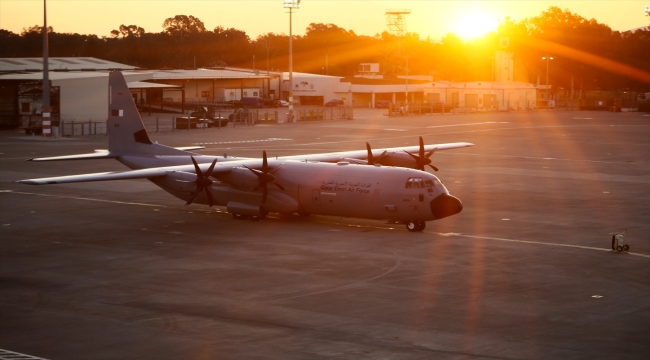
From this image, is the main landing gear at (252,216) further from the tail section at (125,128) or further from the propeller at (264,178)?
the tail section at (125,128)

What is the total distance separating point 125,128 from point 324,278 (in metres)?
20.1

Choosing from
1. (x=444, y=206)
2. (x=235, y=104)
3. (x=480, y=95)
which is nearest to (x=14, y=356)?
(x=444, y=206)

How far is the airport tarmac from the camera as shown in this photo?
68.5 feet

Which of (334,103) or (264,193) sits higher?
(334,103)

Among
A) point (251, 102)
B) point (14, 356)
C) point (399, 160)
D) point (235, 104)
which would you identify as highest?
point (251, 102)

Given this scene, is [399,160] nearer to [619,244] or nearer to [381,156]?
[381,156]

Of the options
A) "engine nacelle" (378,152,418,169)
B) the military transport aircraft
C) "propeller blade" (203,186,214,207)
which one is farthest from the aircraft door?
"engine nacelle" (378,152,418,169)

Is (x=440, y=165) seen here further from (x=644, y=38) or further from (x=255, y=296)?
(x=644, y=38)

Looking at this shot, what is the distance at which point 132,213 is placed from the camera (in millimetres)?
41156

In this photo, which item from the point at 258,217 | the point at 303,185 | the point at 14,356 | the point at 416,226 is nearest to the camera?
the point at 14,356

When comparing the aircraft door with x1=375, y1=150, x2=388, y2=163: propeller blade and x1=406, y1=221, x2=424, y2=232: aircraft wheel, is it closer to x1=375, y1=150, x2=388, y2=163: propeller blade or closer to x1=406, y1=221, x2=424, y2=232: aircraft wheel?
x1=406, y1=221, x2=424, y2=232: aircraft wheel

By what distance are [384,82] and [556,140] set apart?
7869 cm

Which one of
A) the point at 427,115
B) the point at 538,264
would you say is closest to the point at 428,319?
the point at 538,264

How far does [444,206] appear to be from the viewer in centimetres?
3434
